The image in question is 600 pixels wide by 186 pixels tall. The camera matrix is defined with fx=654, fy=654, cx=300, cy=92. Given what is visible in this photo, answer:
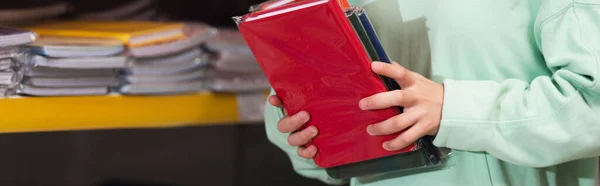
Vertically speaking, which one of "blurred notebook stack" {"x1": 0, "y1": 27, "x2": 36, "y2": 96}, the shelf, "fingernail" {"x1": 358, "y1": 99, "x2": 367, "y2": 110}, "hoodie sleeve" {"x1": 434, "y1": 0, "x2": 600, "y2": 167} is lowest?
"hoodie sleeve" {"x1": 434, "y1": 0, "x2": 600, "y2": 167}

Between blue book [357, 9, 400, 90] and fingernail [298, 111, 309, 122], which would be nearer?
blue book [357, 9, 400, 90]

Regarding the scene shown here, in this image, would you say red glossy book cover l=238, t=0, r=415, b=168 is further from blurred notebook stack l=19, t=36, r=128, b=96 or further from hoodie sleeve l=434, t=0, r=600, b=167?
blurred notebook stack l=19, t=36, r=128, b=96

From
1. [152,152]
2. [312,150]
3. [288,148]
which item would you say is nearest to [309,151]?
[312,150]

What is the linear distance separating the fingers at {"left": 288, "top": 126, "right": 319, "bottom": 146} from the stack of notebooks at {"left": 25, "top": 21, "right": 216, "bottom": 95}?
0.32 metres

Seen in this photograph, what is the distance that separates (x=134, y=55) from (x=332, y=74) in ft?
1.42

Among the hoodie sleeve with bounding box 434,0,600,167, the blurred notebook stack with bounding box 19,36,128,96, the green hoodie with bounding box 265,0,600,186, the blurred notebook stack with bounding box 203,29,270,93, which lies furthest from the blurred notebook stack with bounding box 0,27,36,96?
the hoodie sleeve with bounding box 434,0,600,167

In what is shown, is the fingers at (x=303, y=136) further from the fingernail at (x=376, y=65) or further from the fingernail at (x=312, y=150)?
the fingernail at (x=376, y=65)

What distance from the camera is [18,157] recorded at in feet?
4.46

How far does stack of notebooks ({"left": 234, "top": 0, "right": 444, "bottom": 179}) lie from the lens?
2.26 feet

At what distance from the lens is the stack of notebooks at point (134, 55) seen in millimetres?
980

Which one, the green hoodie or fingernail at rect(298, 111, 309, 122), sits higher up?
fingernail at rect(298, 111, 309, 122)

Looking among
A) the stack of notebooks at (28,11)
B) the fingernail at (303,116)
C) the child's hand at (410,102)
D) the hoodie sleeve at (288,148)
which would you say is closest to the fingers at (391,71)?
the child's hand at (410,102)

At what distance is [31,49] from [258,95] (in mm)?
410

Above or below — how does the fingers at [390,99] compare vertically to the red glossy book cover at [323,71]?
below
